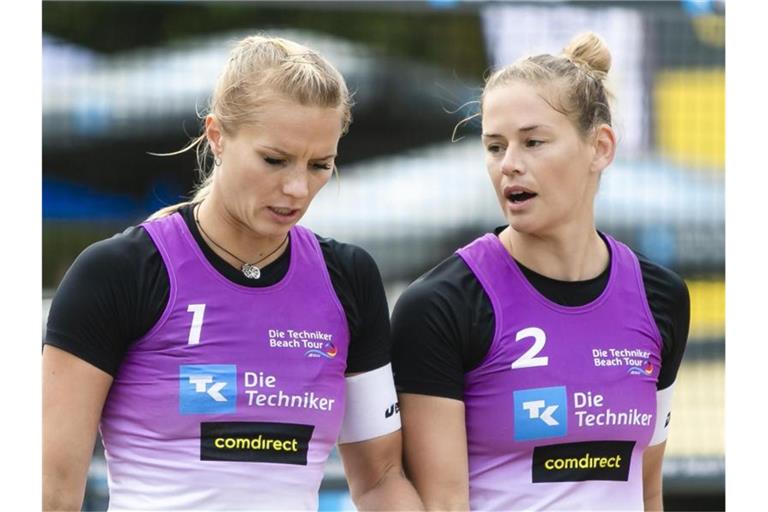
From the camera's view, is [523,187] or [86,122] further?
[86,122]

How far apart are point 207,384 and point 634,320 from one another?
3.62 feet

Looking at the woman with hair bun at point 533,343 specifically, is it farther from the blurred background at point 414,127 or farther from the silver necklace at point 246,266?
the blurred background at point 414,127

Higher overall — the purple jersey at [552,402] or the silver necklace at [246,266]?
the silver necklace at [246,266]

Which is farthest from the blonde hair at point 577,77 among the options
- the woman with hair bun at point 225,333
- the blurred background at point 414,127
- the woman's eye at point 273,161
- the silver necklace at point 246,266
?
the blurred background at point 414,127

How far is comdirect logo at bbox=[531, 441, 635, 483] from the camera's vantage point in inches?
117

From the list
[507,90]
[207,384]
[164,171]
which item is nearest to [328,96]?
[507,90]

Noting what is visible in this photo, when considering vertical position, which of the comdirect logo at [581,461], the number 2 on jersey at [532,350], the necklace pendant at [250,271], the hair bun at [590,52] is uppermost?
the hair bun at [590,52]

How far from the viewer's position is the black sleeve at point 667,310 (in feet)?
10.5

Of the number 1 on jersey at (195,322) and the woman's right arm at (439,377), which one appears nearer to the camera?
the number 1 on jersey at (195,322)

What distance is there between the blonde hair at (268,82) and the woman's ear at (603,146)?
667 mm

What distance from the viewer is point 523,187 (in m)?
2.99

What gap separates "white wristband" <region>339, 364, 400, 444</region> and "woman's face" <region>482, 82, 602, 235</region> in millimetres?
506

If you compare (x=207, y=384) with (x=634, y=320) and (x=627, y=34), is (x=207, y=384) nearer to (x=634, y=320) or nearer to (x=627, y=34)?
(x=634, y=320)

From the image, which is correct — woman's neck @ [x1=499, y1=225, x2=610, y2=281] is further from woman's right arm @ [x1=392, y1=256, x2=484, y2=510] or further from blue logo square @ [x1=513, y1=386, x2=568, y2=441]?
blue logo square @ [x1=513, y1=386, x2=568, y2=441]
